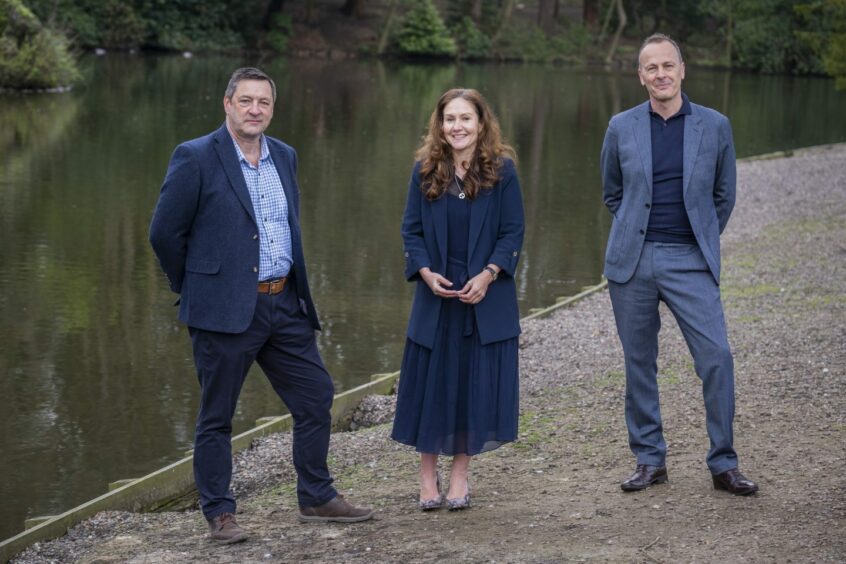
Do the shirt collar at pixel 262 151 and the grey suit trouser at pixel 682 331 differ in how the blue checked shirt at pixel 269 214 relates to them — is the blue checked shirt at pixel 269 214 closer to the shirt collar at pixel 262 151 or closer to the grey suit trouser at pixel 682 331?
the shirt collar at pixel 262 151

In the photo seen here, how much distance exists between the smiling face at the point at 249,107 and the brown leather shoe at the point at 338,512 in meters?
1.66

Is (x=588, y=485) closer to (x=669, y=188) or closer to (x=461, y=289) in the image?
(x=461, y=289)

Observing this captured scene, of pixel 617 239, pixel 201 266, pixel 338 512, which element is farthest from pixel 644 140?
pixel 338 512

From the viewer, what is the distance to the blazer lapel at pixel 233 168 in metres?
5.50

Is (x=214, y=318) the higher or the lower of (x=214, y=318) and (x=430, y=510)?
the higher

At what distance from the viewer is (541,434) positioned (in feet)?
24.2

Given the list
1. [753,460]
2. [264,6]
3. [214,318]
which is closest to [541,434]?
[753,460]

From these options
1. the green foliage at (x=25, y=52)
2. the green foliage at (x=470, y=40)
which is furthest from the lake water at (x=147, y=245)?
the green foliage at (x=470, y=40)

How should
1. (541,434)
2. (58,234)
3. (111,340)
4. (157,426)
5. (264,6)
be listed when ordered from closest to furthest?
(541,434) < (157,426) < (111,340) < (58,234) < (264,6)

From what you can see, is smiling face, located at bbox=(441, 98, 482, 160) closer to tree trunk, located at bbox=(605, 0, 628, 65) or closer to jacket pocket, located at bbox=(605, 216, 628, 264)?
jacket pocket, located at bbox=(605, 216, 628, 264)

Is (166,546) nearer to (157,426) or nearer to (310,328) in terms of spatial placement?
(310,328)

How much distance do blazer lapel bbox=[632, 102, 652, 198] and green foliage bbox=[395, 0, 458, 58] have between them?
52424mm

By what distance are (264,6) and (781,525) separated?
183ft

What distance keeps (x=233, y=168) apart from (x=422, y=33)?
5327cm
